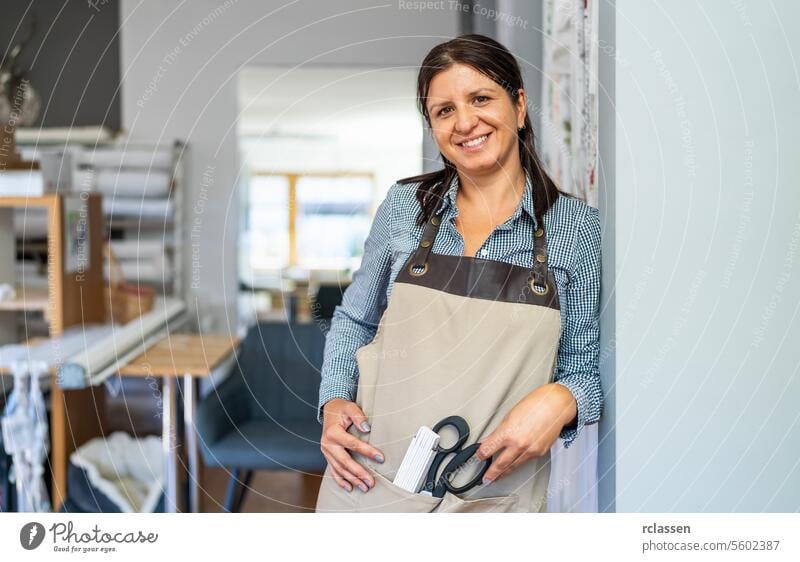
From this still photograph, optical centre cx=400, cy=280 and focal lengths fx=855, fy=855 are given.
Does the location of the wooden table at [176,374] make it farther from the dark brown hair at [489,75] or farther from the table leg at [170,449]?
the dark brown hair at [489,75]

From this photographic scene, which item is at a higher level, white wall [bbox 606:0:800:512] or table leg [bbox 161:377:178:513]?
white wall [bbox 606:0:800:512]

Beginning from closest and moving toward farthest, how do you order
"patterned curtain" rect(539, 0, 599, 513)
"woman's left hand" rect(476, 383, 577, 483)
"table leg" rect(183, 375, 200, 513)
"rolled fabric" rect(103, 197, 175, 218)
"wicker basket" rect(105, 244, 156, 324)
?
"woman's left hand" rect(476, 383, 577, 483) → "patterned curtain" rect(539, 0, 599, 513) → "table leg" rect(183, 375, 200, 513) → "wicker basket" rect(105, 244, 156, 324) → "rolled fabric" rect(103, 197, 175, 218)

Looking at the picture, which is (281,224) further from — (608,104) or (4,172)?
(608,104)

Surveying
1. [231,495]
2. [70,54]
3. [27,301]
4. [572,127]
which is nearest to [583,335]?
[572,127]

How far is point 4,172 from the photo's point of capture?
1.63 m

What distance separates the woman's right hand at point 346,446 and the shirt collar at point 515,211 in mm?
202

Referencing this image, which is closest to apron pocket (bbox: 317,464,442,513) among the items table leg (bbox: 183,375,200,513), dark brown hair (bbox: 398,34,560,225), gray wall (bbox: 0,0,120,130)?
dark brown hair (bbox: 398,34,560,225)

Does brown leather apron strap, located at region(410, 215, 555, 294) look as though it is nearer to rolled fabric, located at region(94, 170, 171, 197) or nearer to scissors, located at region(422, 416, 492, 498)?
scissors, located at region(422, 416, 492, 498)

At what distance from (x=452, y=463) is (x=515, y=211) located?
0.76 feet

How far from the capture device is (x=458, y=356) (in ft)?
2.45

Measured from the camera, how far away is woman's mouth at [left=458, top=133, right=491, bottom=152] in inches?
30.1

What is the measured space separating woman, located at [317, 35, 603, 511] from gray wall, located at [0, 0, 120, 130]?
2205 mm

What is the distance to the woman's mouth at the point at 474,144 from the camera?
2.51ft

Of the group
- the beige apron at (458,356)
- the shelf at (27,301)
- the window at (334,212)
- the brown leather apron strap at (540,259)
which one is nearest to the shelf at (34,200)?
the shelf at (27,301)
